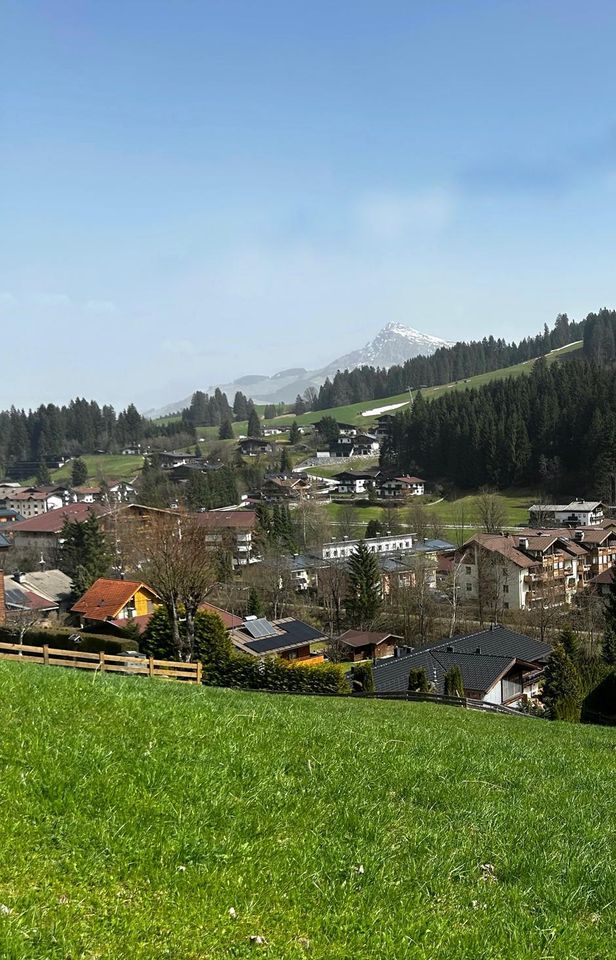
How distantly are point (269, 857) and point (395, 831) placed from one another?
4.72 ft

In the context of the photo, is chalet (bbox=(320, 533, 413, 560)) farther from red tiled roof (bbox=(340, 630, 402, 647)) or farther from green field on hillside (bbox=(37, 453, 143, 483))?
green field on hillside (bbox=(37, 453, 143, 483))

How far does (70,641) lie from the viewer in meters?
38.4

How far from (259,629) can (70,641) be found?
36.7ft

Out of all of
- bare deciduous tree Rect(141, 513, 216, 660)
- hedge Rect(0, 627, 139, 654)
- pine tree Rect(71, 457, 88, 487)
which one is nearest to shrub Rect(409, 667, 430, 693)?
bare deciduous tree Rect(141, 513, 216, 660)

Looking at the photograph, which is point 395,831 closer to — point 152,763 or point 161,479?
point 152,763

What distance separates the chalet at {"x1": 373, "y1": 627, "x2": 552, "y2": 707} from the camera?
116ft

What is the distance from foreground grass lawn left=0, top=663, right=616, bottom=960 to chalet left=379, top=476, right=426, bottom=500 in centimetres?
11848

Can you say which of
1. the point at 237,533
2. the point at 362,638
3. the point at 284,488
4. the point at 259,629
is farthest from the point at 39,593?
the point at 284,488

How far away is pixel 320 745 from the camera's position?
9281 mm

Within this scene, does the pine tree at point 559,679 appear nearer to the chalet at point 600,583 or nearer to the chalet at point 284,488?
the chalet at point 600,583

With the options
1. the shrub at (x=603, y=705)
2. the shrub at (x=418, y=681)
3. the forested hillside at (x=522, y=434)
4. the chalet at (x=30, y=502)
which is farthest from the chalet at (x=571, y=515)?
the chalet at (x=30, y=502)

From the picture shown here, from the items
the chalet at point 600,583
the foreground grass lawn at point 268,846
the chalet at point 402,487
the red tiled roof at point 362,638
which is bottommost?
the chalet at point 600,583

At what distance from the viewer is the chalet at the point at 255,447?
579ft

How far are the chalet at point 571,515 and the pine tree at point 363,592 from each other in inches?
1736
